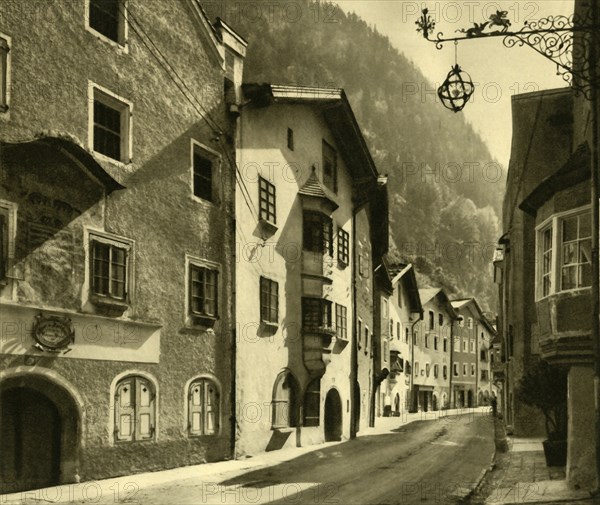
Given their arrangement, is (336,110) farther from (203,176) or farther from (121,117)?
→ (121,117)

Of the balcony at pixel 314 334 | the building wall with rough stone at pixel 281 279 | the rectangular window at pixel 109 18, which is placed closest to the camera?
the rectangular window at pixel 109 18

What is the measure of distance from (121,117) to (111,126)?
470 mm

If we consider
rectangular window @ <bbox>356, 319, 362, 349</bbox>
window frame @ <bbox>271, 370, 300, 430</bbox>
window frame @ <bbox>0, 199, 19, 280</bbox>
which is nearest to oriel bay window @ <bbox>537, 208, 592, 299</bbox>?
window frame @ <bbox>0, 199, 19, 280</bbox>

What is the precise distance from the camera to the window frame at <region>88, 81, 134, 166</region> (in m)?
16.5

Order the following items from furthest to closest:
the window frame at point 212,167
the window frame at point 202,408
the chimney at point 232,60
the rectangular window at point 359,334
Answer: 1. the rectangular window at point 359,334
2. the chimney at point 232,60
3. the window frame at point 212,167
4. the window frame at point 202,408

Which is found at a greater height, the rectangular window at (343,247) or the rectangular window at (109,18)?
the rectangular window at (109,18)

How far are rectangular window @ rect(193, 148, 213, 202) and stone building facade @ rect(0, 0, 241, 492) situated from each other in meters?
0.05

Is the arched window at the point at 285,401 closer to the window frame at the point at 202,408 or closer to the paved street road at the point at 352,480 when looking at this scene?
the paved street road at the point at 352,480

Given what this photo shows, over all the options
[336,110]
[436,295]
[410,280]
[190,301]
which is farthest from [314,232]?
[436,295]

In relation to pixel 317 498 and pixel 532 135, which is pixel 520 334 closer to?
pixel 532 135

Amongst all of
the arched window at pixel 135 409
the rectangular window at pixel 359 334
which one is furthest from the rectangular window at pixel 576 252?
the rectangular window at pixel 359 334

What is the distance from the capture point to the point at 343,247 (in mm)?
31156

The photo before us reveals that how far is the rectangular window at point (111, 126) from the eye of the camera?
16844 millimetres

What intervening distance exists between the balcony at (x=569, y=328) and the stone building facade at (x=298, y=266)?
9.37 m
